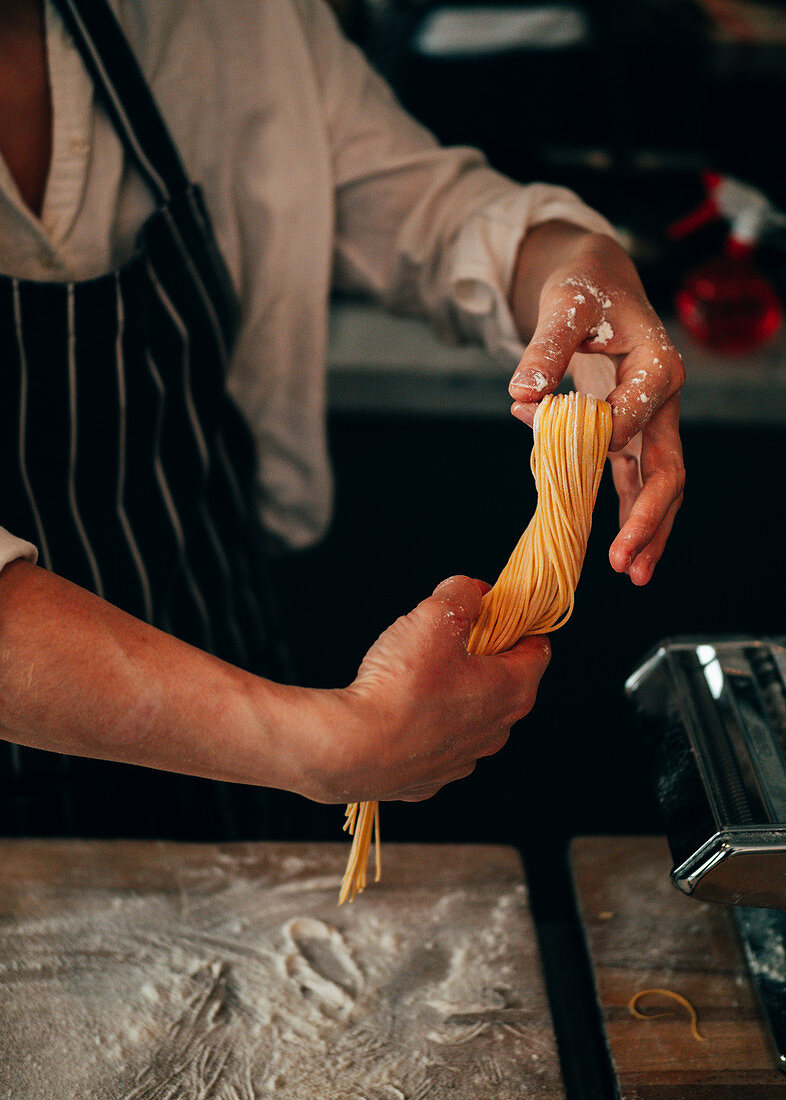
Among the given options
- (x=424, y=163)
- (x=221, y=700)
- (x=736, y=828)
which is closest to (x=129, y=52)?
(x=424, y=163)

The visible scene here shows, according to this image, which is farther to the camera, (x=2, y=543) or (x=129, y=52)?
(x=129, y=52)

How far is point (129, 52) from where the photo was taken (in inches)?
48.4

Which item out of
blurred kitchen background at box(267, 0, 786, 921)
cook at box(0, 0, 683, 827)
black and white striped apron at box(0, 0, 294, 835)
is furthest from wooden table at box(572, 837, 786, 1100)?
black and white striped apron at box(0, 0, 294, 835)

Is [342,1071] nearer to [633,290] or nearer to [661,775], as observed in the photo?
[661,775]

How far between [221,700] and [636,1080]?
0.57 m

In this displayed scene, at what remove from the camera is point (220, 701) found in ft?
2.89

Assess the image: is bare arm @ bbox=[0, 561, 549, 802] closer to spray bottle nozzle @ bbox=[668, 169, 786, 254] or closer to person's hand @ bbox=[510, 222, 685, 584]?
person's hand @ bbox=[510, 222, 685, 584]

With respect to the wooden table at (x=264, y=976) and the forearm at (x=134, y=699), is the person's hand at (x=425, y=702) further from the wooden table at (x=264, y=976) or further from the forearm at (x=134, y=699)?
the wooden table at (x=264, y=976)

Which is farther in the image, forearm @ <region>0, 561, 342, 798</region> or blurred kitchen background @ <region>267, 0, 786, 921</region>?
blurred kitchen background @ <region>267, 0, 786, 921</region>

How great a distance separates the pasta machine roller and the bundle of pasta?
0.19m

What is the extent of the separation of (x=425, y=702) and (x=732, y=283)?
1770mm

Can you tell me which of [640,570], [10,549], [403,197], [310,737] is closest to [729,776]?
[640,570]

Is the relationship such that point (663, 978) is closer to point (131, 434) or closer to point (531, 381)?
point (531, 381)

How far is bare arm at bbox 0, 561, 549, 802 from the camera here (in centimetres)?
85
